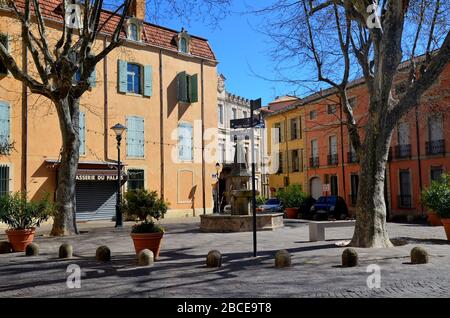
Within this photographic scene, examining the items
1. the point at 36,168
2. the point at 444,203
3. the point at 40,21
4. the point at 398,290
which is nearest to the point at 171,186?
the point at 36,168

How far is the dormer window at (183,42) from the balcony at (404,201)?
15.5 metres

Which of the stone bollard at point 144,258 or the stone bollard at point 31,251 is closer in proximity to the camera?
the stone bollard at point 144,258

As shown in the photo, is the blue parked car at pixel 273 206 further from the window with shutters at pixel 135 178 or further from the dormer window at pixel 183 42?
the dormer window at pixel 183 42

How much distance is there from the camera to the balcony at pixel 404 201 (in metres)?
27.5

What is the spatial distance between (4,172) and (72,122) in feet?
23.6

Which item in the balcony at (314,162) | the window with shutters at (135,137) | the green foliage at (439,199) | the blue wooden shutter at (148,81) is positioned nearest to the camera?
the green foliage at (439,199)

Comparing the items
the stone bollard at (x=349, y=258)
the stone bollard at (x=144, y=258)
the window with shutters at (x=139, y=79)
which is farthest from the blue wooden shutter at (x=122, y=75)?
the stone bollard at (x=349, y=258)

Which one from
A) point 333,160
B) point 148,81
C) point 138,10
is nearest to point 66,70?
point 148,81

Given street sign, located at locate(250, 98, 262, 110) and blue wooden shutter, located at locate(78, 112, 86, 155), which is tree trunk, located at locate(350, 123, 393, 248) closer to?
street sign, located at locate(250, 98, 262, 110)

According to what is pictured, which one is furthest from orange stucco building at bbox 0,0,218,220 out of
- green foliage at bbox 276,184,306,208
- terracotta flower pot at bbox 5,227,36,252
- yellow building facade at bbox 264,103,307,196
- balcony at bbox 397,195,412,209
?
yellow building facade at bbox 264,103,307,196

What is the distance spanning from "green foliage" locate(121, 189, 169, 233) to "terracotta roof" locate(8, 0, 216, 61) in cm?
1515

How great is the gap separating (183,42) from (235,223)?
15.9 metres
